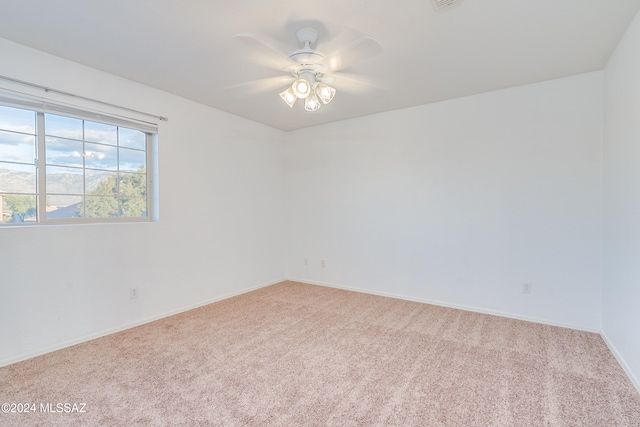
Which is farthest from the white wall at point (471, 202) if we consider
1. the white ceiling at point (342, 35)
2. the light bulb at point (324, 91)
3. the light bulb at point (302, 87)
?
the light bulb at point (302, 87)

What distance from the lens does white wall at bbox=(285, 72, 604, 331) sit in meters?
2.90

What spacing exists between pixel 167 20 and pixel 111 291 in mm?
2415

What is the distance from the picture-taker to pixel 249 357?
2.39 metres

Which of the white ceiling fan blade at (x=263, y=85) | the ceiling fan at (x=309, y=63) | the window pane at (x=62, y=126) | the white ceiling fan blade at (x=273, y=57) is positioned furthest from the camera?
the white ceiling fan blade at (x=263, y=85)

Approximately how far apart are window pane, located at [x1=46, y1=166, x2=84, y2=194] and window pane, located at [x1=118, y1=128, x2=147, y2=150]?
515mm

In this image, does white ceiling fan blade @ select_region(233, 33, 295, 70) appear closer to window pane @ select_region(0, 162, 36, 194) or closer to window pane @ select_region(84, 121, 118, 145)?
window pane @ select_region(84, 121, 118, 145)

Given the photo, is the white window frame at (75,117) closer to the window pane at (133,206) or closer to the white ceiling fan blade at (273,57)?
the window pane at (133,206)

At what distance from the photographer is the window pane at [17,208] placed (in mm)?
2365

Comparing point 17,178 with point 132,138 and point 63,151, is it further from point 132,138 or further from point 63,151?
point 132,138

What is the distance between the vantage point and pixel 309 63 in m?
2.23

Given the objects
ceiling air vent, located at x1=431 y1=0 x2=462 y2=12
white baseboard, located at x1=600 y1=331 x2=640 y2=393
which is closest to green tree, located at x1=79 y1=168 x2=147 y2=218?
ceiling air vent, located at x1=431 y1=0 x2=462 y2=12

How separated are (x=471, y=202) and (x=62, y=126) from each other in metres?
4.18

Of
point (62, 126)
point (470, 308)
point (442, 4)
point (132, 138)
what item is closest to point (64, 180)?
point (62, 126)

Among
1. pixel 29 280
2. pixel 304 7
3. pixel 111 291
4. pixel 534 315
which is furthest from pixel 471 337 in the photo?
pixel 29 280
